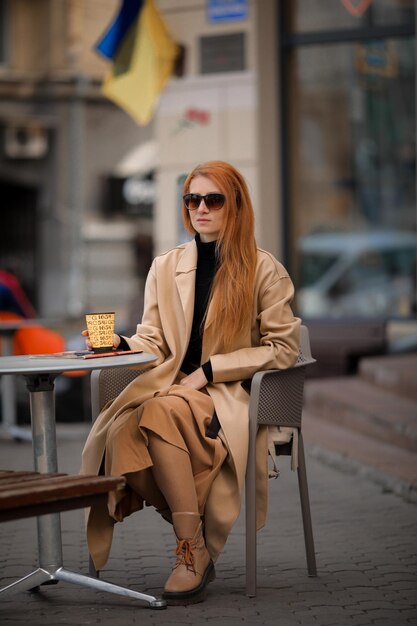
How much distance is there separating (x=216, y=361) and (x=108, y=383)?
0.50m

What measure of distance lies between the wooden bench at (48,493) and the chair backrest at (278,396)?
0.73 m

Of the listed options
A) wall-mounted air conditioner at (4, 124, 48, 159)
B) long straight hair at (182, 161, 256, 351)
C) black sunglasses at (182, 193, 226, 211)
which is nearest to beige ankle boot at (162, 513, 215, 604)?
long straight hair at (182, 161, 256, 351)

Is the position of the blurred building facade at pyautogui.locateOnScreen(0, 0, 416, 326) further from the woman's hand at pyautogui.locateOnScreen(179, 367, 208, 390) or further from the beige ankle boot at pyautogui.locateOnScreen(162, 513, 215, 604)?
the beige ankle boot at pyautogui.locateOnScreen(162, 513, 215, 604)

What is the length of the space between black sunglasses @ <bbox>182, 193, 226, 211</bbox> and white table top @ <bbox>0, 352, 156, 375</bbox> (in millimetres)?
684

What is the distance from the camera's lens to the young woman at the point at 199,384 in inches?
180

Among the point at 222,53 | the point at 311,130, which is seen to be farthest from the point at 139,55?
the point at 311,130

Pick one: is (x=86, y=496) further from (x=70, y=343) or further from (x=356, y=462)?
(x=70, y=343)

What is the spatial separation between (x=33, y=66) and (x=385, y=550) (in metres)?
22.9

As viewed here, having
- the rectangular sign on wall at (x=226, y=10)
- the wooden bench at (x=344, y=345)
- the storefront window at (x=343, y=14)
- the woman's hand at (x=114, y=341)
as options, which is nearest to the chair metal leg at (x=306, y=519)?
the woman's hand at (x=114, y=341)

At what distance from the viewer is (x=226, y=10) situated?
11.9 meters

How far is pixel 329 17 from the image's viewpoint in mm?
12109

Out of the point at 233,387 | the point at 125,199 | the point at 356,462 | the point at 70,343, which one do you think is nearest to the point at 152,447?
the point at 233,387

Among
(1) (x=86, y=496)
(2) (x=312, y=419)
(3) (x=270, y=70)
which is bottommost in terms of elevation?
(2) (x=312, y=419)

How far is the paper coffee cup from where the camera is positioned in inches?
181
